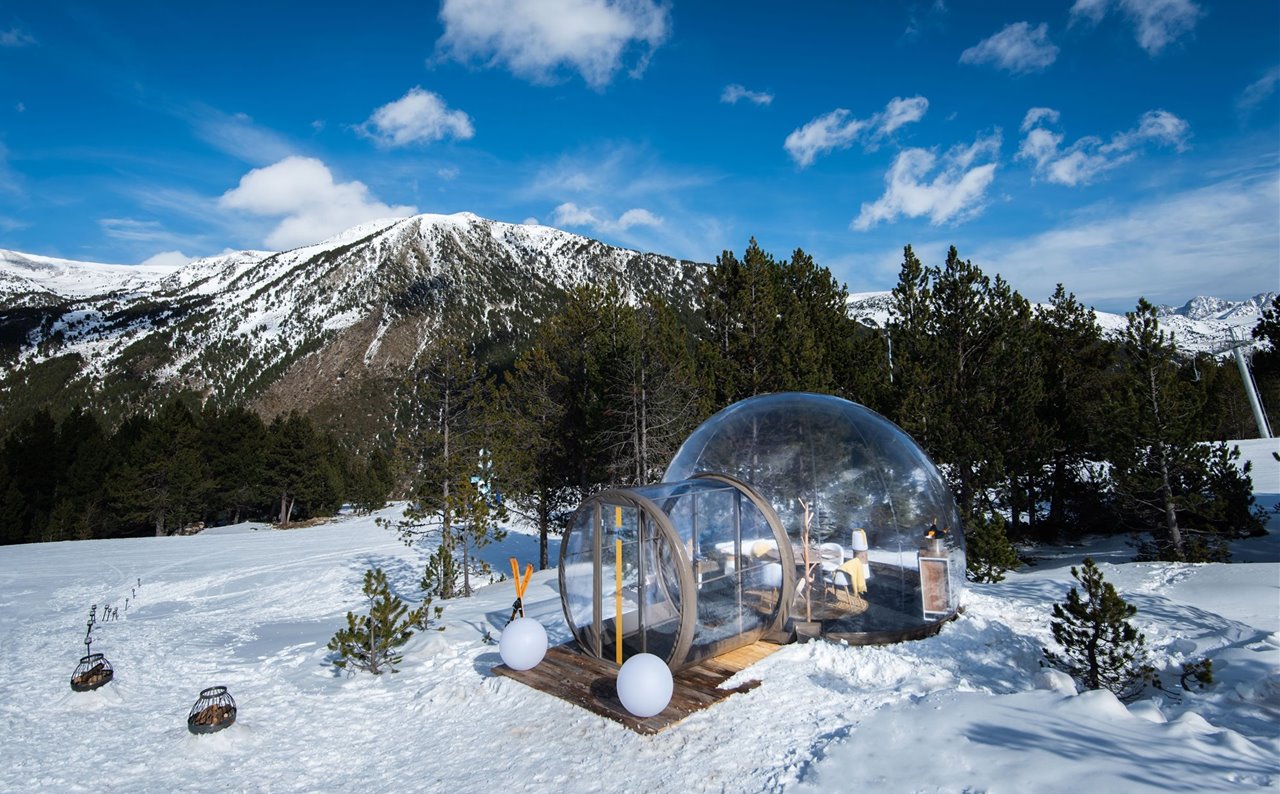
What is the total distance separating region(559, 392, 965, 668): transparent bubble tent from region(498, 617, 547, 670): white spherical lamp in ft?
2.08

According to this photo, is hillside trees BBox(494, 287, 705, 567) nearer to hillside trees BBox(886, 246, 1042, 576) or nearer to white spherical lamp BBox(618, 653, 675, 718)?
hillside trees BBox(886, 246, 1042, 576)

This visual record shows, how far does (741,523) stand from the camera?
804 cm

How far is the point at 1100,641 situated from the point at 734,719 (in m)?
3.88

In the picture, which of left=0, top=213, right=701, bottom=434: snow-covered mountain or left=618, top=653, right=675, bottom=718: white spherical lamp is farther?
left=0, top=213, right=701, bottom=434: snow-covered mountain

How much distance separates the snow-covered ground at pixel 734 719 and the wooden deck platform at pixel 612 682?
14 cm

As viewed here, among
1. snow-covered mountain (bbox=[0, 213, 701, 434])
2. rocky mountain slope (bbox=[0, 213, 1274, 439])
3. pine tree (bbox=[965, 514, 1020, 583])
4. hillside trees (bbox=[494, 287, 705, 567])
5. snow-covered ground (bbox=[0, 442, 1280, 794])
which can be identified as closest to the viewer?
snow-covered ground (bbox=[0, 442, 1280, 794])

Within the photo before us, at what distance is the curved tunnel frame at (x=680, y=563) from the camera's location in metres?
6.80

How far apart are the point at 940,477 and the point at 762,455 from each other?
2708mm

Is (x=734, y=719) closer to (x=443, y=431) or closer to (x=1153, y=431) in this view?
(x=443, y=431)

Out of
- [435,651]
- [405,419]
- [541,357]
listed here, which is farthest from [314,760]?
[405,419]

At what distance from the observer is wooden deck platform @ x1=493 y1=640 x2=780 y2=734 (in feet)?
20.4

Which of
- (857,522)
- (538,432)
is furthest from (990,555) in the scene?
(538,432)

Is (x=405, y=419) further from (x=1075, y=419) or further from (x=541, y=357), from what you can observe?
(x=1075, y=419)

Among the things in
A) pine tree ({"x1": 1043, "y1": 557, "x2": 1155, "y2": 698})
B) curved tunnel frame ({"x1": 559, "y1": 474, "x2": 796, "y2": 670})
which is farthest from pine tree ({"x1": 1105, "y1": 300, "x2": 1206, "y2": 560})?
curved tunnel frame ({"x1": 559, "y1": 474, "x2": 796, "y2": 670})
